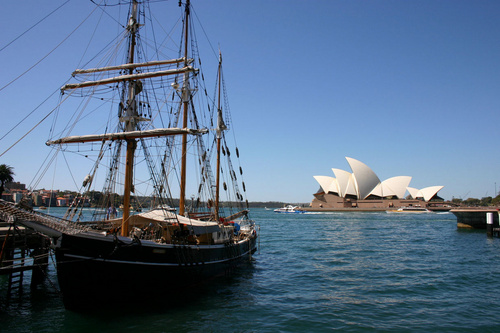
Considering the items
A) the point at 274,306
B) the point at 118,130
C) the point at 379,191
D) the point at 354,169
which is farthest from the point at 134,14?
the point at 379,191

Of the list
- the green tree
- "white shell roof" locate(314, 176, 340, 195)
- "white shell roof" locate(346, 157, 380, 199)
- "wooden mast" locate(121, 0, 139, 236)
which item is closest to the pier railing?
"wooden mast" locate(121, 0, 139, 236)

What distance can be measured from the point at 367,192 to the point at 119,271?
11026 cm

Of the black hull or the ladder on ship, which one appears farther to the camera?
the ladder on ship

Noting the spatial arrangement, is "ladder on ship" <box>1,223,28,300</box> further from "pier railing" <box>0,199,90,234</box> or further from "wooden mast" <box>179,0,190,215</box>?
"wooden mast" <box>179,0,190,215</box>

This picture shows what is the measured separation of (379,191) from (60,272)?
113 m

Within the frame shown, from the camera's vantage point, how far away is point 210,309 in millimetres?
12766

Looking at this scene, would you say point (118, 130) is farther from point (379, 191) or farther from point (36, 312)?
point (379, 191)

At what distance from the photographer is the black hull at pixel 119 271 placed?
11492mm

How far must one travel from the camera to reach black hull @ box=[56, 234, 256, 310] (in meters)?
11.5

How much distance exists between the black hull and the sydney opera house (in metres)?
99.7

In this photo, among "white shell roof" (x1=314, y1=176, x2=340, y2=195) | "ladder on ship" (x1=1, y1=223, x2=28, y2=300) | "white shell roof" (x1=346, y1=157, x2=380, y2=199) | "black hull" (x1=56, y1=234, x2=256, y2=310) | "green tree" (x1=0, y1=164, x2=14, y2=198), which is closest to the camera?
"black hull" (x1=56, y1=234, x2=256, y2=310)

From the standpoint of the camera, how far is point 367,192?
113 m

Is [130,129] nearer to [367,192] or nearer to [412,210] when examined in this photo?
[412,210]

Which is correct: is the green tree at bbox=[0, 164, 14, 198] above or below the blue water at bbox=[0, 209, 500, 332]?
above
